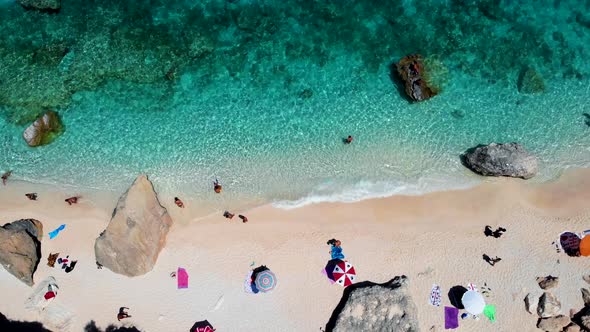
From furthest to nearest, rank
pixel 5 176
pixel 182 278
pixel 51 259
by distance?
pixel 5 176
pixel 51 259
pixel 182 278

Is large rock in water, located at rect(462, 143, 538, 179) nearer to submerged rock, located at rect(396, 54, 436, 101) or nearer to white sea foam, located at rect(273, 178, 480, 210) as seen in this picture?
white sea foam, located at rect(273, 178, 480, 210)

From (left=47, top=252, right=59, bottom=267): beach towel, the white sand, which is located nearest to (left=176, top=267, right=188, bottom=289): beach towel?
the white sand

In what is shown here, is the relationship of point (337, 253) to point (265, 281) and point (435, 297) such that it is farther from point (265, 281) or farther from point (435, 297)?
point (435, 297)

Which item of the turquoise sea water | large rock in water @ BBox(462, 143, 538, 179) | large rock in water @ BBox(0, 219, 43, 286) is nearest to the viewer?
large rock in water @ BBox(0, 219, 43, 286)

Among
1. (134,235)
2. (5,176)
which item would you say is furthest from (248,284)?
(5,176)

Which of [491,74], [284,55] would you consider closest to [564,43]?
[491,74]
